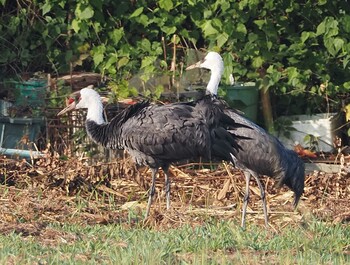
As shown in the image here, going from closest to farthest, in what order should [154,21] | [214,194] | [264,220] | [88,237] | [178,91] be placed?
[88,237]
[264,220]
[214,194]
[178,91]
[154,21]

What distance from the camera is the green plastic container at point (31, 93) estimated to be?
12.2 meters

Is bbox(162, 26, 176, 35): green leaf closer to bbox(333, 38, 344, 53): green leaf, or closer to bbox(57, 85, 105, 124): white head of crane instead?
bbox(333, 38, 344, 53): green leaf

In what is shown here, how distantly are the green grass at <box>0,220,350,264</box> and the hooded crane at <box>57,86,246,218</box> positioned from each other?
1093 mm

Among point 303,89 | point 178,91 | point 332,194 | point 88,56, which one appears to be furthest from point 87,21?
point 332,194

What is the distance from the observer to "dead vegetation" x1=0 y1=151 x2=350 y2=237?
9.17 m

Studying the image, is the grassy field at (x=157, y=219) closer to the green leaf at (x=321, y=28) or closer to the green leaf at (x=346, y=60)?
the green leaf at (x=346, y=60)

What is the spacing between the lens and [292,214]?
9.37 m

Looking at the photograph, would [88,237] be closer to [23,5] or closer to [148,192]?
[148,192]

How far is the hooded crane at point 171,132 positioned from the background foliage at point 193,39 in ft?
7.61

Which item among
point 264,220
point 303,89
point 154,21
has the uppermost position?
point 154,21

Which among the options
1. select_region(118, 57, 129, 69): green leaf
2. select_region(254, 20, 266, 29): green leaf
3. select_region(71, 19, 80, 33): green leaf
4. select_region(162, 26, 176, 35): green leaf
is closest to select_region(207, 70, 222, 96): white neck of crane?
select_region(254, 20, 266, 29): green leaf

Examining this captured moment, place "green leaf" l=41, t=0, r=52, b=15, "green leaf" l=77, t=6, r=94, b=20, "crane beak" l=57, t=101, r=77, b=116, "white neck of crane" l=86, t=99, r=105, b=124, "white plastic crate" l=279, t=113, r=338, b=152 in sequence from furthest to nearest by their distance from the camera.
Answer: "green leaf" l=41, t=0, r=52, b=15
"green leaf" l=77, t=6, r=94, b=20
"white plastic crate" l=279, t=113, r=338, b=152
"crane beak" l=57, t=101, r=77, b=116
"white neck of crane" l=86, t=99, r=105, b=124

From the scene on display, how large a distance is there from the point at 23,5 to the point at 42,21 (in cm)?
34

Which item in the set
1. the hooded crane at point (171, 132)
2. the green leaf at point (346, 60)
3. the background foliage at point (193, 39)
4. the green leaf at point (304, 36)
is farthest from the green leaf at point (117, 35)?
the hooded crane at point (171, 132)
